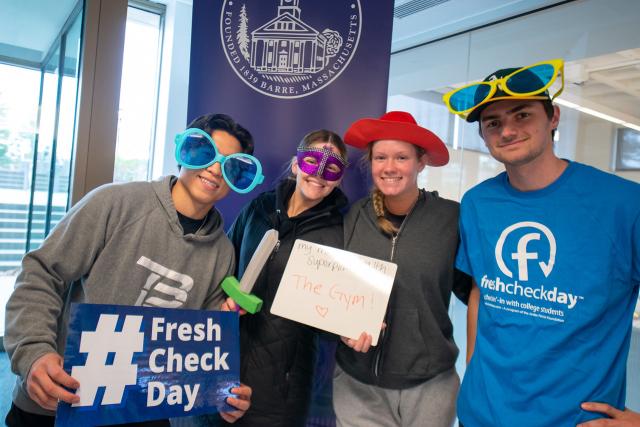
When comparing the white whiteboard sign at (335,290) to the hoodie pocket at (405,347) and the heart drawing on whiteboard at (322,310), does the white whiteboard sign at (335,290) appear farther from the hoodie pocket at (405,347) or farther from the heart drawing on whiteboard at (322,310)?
the hoodie pocket at (405,347)

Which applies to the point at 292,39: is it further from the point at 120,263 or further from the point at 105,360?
the point at 105,360

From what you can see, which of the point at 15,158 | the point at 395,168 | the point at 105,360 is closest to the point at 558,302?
the point at 395,168

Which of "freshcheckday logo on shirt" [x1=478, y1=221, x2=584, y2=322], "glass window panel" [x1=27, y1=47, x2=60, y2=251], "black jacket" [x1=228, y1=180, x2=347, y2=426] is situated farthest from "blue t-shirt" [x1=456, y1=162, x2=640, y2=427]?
"glass window panel" [x1=27, y1=47, x2=60, y2=251]

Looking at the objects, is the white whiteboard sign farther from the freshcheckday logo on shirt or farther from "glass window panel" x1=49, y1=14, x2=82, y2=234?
"glass window panel" x1=49, y1=14, x2=82, y2=234

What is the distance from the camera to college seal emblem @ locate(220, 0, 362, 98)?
2252mm

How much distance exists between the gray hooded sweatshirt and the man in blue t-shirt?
3.26 feet

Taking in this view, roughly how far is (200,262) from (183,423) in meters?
0.96

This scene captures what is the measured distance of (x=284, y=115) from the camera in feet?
7.50

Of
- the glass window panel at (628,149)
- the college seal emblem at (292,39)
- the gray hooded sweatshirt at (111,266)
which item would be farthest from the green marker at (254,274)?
the glass window panel at (628,149)

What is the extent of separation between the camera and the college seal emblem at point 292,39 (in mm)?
2252

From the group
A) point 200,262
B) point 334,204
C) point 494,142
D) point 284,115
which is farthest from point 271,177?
point 494,142

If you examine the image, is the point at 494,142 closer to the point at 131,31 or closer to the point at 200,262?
the point at 200,262

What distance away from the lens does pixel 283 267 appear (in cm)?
175

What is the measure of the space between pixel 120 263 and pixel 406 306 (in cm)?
103
